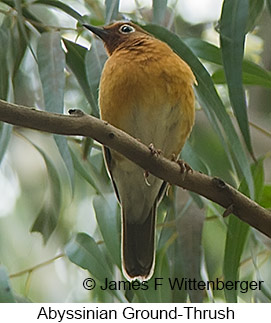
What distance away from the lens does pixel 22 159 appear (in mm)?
2951

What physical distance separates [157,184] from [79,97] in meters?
0.54

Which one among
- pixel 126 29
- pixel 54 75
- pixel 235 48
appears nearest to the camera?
pixel 235 48

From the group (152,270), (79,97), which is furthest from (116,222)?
(79,97)

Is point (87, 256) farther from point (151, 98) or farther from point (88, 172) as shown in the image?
point (151, 98)

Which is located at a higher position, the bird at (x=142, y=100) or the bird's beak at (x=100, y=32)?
the bird's beak at (x=100, y=32)

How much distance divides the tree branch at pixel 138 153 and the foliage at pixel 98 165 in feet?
0.38

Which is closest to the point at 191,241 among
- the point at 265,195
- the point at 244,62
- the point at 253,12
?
the point at 265,195

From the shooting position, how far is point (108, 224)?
2.32m

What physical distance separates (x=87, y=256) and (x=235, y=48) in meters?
0.81

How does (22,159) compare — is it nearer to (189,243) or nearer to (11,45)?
(11,45)

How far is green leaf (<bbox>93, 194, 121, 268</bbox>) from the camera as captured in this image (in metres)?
2.29

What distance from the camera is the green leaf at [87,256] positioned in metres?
2.14

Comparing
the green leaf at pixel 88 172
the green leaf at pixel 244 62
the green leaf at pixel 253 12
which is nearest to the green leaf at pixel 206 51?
the green leaf at pixel 244 62

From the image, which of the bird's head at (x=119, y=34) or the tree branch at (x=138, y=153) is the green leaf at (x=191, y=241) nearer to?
the tree branch at (x=138, y=153)
